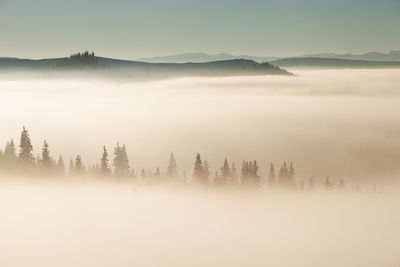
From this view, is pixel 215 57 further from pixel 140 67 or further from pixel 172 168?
pixel 172 168

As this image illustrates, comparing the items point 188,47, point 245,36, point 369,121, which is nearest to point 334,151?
point 369,121

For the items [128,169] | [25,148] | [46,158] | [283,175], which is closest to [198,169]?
[128,169]

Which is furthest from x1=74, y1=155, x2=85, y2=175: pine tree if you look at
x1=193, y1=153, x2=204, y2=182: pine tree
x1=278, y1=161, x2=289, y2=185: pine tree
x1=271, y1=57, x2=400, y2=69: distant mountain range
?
x1=271, y1=57, x2=400, y2=69: distant mountain range

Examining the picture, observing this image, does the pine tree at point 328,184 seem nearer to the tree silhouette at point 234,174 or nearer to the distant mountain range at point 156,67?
the tree silhouette at point 234,174

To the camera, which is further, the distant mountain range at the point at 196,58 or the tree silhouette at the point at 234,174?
the distant mountain range at the point at 196,58

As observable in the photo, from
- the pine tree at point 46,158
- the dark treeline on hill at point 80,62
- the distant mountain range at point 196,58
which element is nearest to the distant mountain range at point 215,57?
the distant mountain range at point 196,58

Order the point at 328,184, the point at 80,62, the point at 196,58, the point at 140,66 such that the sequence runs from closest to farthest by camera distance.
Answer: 1. the point at 328,184
2. the point at 80,62
3. the point at 140,66
4. the point at 196,58

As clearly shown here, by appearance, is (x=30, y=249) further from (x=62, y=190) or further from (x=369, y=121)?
(x=369, y=121)
